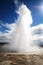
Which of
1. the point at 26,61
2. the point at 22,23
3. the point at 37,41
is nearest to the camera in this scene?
the point at 26,61

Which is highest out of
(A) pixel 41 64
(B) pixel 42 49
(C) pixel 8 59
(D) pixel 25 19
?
(D) pixel 25 19

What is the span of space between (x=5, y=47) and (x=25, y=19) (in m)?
1.50

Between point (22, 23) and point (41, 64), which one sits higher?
point (22, 23)

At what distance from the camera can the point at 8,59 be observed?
3.21 m

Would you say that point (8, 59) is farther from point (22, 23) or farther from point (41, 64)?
point (22, 23)

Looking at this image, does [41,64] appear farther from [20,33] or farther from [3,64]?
[20,33]

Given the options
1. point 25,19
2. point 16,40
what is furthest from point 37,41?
point 25,19

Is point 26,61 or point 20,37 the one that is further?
point 20,37

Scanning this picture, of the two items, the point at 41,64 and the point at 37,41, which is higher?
the point at 37,41

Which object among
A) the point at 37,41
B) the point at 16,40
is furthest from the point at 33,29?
the point at 16,40

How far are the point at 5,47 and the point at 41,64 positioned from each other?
2.13 metres

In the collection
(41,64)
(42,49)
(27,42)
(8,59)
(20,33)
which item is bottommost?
(41,64)

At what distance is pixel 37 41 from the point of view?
4.23 meters

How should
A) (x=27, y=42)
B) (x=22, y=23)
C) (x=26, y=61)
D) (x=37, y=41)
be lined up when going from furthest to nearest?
1. (x=22, y=23)
2. (x=27, y=42)
3. (x=37, y=41)
4. (x=26, y=61)
